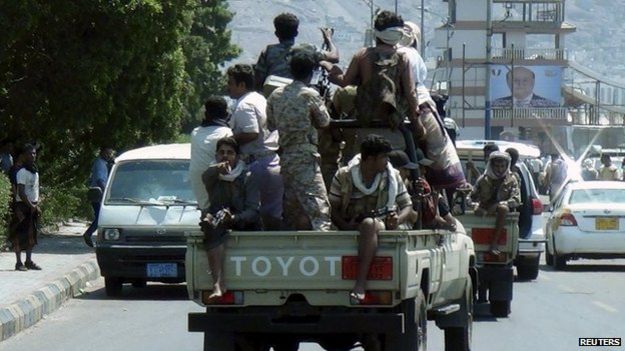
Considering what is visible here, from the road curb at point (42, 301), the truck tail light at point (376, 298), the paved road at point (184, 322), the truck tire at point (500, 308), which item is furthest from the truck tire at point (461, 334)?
the road curb at point (42, 301)

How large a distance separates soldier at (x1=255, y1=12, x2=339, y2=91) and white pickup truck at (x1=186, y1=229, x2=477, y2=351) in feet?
8.23

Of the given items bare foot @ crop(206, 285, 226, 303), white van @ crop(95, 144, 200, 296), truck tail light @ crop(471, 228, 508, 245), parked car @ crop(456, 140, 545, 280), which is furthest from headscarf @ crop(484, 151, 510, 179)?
bare foot @ crop(206, 285, 226, 303)

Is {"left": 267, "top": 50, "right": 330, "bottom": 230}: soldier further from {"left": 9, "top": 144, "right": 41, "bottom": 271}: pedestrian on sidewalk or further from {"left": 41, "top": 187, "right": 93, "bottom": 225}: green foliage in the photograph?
{"left": 41, "top": 187, "right": 93, "bottom": 225}: green foliage

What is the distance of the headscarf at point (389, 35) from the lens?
13.0 m

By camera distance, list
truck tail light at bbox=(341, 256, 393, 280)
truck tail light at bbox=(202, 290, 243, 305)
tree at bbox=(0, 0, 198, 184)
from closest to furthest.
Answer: truck tail light at bbox=(341, 256, 393, 280) < truck tail light at bbox=(202, 290, 243, 305) < tree at bbox=(0, 0, 198, 184)

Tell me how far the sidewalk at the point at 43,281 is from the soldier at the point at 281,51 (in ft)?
13.1

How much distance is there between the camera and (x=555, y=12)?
141 m

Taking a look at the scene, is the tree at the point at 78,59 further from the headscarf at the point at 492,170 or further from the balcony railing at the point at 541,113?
the balcony railing at the point at 541,113

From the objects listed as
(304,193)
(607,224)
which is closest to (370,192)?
(304,193)

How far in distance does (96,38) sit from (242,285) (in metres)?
17.1

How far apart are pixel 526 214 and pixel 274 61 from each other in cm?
881

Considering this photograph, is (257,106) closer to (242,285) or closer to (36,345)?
(242,285)

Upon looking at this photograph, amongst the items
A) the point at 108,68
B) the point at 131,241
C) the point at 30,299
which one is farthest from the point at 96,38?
the point at 30,299

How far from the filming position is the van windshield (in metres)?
20.8
